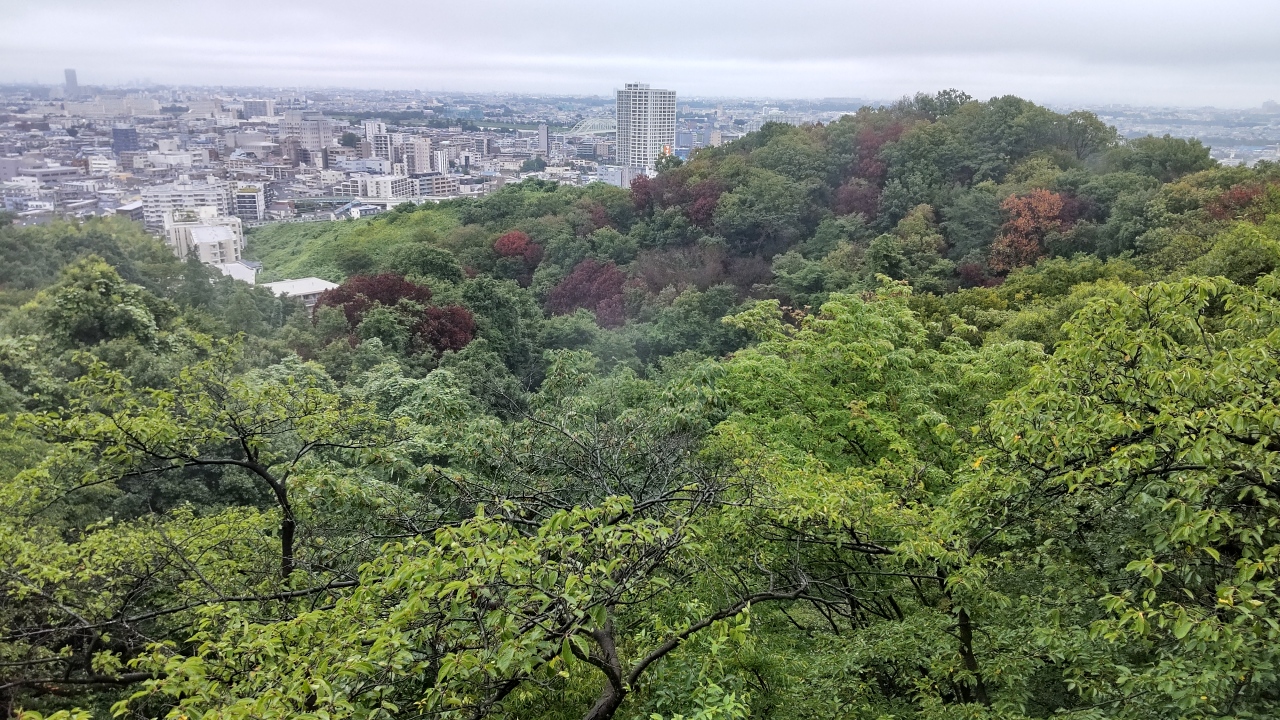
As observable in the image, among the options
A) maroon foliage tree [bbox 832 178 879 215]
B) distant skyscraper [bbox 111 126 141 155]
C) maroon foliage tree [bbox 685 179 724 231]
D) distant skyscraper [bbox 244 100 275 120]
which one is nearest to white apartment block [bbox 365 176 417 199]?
distant skyscraper [bbox 111 126 141 155]

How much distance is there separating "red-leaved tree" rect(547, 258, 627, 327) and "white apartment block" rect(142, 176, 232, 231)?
29.9 metres

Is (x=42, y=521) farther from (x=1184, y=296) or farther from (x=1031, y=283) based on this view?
(x=1031, y=283)

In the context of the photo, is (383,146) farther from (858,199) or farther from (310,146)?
(858,199)

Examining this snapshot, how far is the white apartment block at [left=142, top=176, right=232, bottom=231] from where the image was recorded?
1906 inches

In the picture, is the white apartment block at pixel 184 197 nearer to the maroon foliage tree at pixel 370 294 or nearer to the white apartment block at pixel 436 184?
the white apartment block at pixel 436 184

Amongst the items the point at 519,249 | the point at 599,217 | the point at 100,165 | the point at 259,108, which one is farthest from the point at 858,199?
the point at 259,108

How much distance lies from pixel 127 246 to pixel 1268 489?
30996 millimetres

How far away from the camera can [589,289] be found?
90.0 feet

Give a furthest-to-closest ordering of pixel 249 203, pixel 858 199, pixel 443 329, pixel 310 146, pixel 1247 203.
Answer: pixel 310 146 → pixel 249 203 → pixel 858 199 → pixel 443 329 → pixel 1247 203

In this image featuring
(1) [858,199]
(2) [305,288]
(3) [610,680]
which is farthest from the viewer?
(1) [858,199]

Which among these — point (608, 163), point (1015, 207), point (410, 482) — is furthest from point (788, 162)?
point (608, 163)

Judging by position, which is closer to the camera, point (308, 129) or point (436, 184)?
point (436, 184)

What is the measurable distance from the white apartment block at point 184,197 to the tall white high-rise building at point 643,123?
40.6 meters

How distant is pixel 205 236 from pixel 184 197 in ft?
54.1
